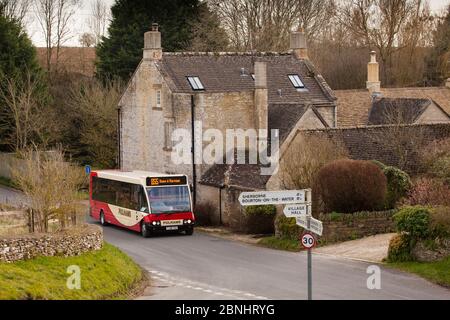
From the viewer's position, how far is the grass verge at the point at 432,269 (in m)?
27.6

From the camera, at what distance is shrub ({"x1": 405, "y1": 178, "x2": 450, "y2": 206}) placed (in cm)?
3241

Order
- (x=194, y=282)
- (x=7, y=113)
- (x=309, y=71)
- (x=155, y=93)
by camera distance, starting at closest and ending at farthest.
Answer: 1. (x=194, y=282)
2. (x=155, y=93)
3. (x=309, y=71)
4. (x=7, y=113)

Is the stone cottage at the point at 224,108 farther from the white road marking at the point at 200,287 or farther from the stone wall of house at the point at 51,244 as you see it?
the stone wall of house at the point at 51,244

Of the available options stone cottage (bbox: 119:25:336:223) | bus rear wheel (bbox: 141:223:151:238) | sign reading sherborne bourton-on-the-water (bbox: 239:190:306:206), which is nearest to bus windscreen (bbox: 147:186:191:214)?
bus rear wheel (bbox: 141:223:151:238)

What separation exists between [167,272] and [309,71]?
2239 cm

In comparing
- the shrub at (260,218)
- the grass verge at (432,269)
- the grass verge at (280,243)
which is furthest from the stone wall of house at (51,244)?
the shrub at (260,218)

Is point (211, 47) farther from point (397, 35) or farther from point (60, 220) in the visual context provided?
point (60, 220)

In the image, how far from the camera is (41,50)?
9006 cm

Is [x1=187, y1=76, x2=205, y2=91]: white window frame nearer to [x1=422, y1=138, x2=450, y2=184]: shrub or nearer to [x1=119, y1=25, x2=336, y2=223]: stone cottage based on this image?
[x1=119, y1=25, x2=336, y2=223]: stone cottage

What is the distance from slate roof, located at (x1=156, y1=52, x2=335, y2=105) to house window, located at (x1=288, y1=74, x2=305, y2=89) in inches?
8.2

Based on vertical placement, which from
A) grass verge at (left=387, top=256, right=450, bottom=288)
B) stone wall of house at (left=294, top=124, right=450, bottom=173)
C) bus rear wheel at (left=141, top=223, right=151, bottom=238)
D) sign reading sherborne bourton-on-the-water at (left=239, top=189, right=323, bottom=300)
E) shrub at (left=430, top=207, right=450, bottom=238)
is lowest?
grass verge at (left=387, top=256, right=450, bottom=288)

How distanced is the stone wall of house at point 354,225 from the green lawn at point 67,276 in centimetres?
845

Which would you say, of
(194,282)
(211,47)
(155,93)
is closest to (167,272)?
(194,282)

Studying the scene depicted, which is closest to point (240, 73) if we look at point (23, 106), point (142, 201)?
point (142, 201)
